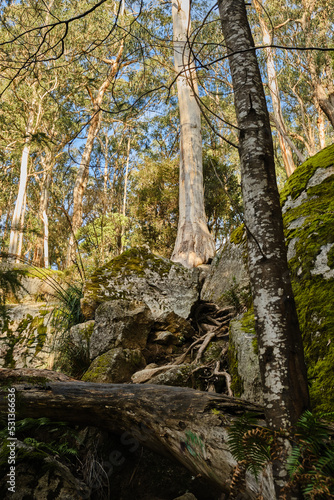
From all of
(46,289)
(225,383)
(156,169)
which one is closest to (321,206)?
(225,383)

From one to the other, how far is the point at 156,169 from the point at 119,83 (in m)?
7.58

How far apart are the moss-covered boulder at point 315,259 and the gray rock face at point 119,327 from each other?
1.95m

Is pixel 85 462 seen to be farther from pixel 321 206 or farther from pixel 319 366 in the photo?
pixel 321 206

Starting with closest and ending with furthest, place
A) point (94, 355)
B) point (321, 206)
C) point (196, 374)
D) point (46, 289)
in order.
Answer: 1. point (321, 206)
2. point (196, 374)
3. point (94, 355)
4. point (46, 289)

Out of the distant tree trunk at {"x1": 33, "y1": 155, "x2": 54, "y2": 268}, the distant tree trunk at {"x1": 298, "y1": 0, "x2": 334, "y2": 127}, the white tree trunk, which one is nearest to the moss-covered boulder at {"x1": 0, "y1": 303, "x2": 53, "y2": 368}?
the white tree trunk

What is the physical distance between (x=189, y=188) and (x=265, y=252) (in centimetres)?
666

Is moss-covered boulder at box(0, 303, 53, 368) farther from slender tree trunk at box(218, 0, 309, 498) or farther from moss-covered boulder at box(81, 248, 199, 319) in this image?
slender tree trunk at box(218, 0, 309, 498)

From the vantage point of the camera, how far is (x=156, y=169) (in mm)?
10906

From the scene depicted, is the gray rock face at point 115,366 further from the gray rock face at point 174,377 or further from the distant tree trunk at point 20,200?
the distant tree trunk at point 20,200

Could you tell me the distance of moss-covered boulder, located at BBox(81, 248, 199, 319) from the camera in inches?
179

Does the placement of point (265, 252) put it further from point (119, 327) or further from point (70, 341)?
point (70, 341)

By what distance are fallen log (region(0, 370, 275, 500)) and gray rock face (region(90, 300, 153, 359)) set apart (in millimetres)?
1347

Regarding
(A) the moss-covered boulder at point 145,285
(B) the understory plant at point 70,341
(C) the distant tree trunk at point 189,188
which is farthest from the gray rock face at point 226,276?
(C) the distant tree trunk at point 189,188

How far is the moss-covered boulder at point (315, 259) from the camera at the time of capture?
1.90 m
